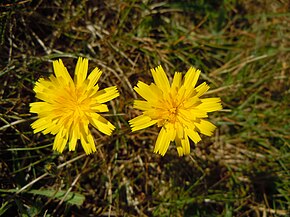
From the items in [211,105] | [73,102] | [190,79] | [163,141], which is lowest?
[163,141]

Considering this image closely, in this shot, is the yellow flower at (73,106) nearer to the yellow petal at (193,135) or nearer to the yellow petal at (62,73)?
the yellow petal at (62,73)

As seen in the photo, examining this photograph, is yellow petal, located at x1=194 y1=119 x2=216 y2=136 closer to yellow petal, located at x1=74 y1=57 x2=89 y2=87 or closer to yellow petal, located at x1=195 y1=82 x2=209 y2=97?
yellow petal, located at x1=195 y1=82 x2=209 y2=97

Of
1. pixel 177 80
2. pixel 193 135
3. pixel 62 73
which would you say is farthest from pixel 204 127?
pixel 62 73

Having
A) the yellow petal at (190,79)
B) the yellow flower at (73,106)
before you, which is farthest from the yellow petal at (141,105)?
the yellow petal at (190,79)

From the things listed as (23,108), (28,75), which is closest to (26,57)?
(28,75)

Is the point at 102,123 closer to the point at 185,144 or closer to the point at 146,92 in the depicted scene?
the point at 146,92

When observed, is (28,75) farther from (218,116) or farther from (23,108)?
(218,116)
